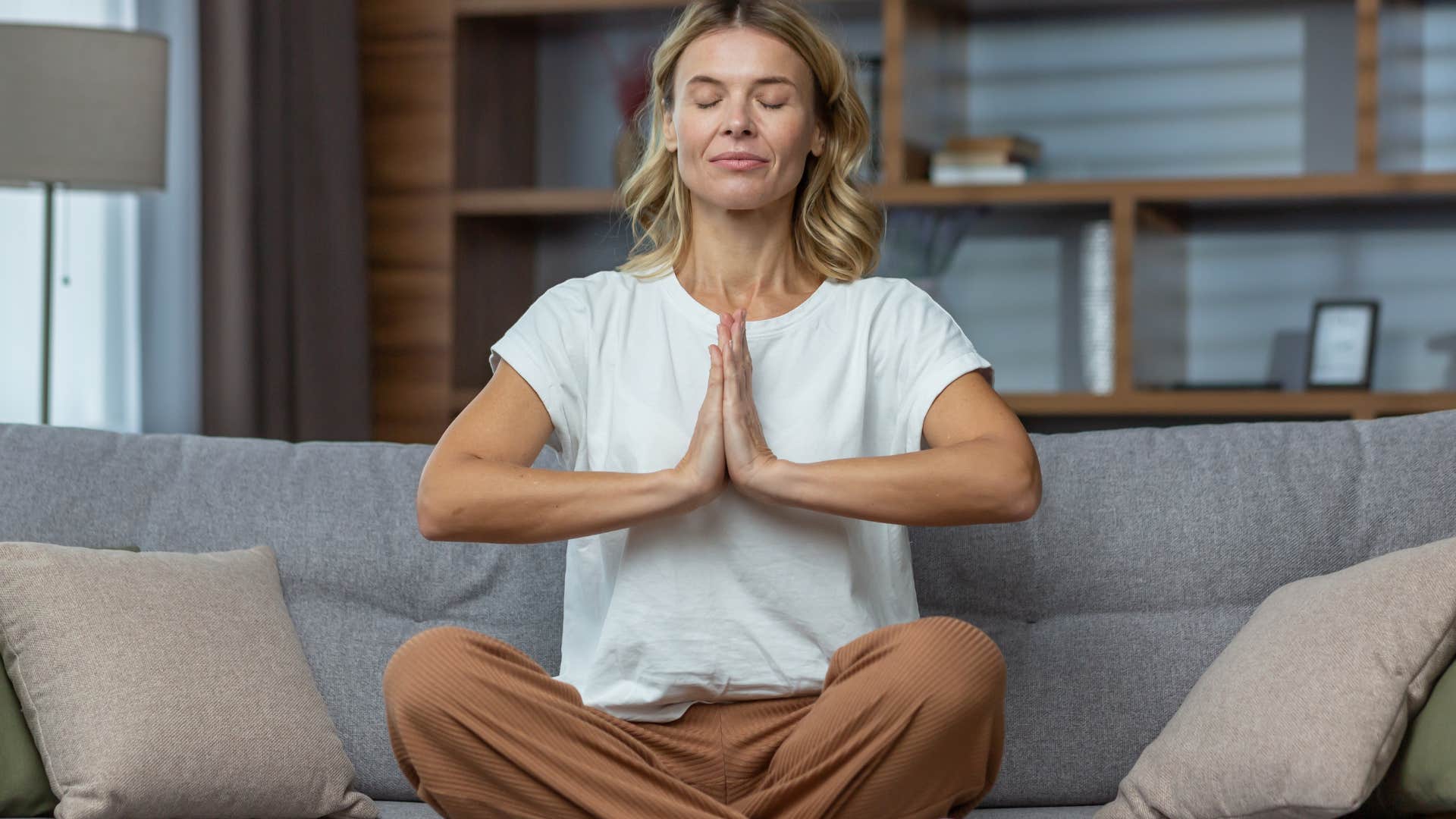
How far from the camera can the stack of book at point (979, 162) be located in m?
3.38

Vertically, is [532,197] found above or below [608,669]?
above

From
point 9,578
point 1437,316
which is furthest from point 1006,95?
point 9,578

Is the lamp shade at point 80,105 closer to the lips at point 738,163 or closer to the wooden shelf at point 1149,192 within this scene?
the wooden shelf at point 1149,192

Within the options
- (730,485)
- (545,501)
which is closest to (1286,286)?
(730,485)

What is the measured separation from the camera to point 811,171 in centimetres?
180

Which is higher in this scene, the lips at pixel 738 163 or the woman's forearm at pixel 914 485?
the lips at pixel 738 163

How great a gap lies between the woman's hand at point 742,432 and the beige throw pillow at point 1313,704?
1.63 feet

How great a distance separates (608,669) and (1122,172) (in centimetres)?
239

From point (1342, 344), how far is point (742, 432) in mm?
2240

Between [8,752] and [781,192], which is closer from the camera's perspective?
[8,752]

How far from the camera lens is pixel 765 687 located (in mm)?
1544

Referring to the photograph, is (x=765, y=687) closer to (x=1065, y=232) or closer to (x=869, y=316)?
(x=869, y=316)

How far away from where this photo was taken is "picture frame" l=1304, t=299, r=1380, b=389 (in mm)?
3295

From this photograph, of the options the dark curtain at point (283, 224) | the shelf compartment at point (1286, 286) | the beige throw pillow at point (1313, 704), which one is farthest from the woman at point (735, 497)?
the shelf compartment at point (1286, 286)
